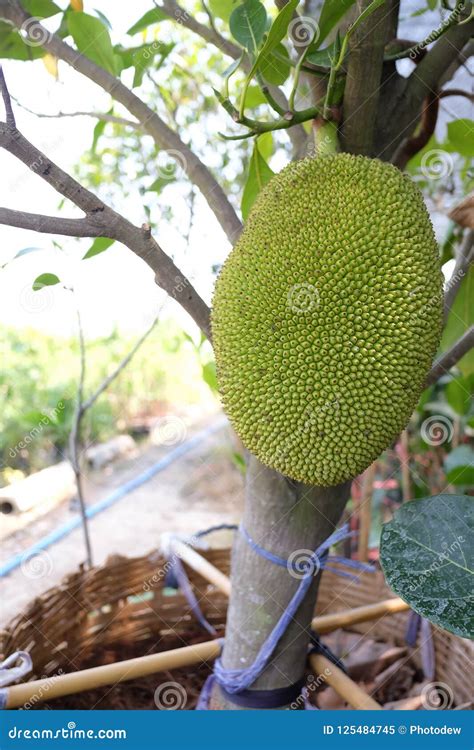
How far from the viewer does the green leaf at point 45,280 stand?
79 centimetres

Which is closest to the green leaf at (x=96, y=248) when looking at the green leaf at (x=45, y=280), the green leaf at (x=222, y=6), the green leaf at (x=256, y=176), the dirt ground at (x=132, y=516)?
the green leaf at (x=45, y=280)

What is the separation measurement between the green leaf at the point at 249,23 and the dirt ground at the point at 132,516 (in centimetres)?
123

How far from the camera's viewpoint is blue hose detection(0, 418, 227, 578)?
1956mm

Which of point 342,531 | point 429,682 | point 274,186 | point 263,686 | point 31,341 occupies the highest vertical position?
point 31,341

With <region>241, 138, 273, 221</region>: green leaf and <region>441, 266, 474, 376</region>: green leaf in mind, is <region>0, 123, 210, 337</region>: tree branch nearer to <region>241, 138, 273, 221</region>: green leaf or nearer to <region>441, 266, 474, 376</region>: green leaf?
<region>241, 138, 273, 221</region>: green leaf

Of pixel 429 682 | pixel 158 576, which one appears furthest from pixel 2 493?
pixel 429 682

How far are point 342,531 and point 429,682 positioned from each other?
332mm

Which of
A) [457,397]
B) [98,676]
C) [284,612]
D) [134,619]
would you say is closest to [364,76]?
[284,612]

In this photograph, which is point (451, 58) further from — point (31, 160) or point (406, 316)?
point (31, 160)

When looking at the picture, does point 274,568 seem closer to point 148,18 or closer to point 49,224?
point 49,224

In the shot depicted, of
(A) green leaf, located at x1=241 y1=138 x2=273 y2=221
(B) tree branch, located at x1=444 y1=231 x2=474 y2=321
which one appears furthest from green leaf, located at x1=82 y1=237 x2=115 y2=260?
(B) tree branch, located at x1=444 y1=231 x2=474 y2=321

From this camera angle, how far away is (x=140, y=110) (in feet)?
2.30

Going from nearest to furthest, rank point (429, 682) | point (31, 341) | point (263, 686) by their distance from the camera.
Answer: point (263, 686) < point (429, 682) < point (31, 341)

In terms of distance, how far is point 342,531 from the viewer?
706mm
